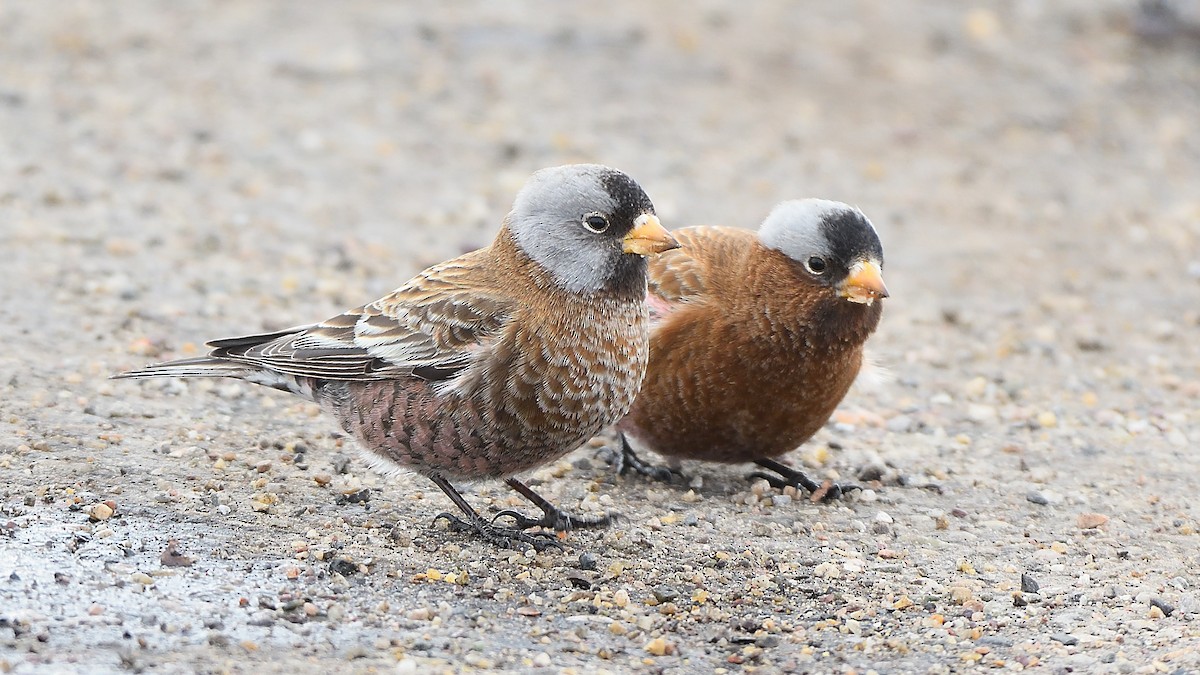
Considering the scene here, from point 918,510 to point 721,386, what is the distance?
0.97 metres

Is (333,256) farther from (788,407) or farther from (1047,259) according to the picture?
(1047,259)

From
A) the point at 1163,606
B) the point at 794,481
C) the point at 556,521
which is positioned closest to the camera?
the point at 1163,606

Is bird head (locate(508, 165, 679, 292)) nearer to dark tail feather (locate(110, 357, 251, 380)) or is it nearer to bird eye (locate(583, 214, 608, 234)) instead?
bird eye (locate(583, 214, 608, 234))

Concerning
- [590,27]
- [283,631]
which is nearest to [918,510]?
[283,631]

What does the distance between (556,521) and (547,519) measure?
4cm

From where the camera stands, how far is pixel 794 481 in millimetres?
5852

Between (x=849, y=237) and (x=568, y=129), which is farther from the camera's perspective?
(x=568, y=129)

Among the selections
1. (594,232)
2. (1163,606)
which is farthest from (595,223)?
(1163,606)

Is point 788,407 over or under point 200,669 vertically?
over

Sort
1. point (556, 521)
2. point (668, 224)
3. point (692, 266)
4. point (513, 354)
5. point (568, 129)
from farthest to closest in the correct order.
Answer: point (568, 129), point (668, 224), point (692, 266), point (556, 521), point (513, 354)

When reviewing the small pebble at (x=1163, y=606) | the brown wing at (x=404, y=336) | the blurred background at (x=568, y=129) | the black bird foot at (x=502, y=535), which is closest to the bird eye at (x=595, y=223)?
the brown wing at (x=404, y=336)

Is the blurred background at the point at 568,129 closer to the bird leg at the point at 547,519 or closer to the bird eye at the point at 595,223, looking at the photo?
the bird leg at the point at 547,519

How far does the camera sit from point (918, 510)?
566cm

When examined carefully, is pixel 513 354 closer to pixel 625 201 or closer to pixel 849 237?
pixel 625 201
